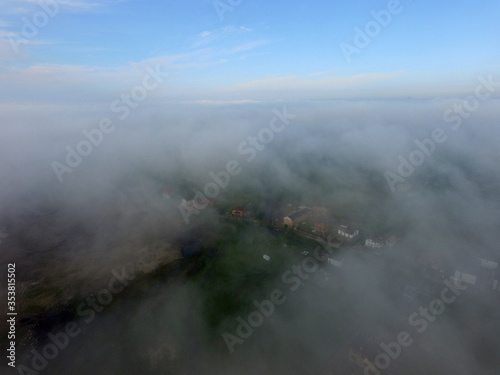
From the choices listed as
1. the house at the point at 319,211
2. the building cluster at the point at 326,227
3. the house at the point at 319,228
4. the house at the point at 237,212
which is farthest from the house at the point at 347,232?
the house at the point at 237,212

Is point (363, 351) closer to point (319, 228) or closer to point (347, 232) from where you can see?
point (347, 232)

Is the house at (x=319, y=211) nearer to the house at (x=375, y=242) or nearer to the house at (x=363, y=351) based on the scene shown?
the house at (x=375, y=242)

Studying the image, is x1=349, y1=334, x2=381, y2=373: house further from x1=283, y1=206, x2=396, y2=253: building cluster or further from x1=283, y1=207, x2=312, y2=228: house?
x1=283, y1=207, x2=312, y2=228: house

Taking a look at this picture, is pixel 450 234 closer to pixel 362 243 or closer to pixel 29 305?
pixel 362 243

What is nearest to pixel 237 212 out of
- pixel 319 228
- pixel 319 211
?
pixel 319 211

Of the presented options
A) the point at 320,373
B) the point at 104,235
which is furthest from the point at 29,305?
the point at 320,373

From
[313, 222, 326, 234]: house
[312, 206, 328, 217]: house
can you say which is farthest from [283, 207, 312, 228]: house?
[313, 222, 326, 234]: house
